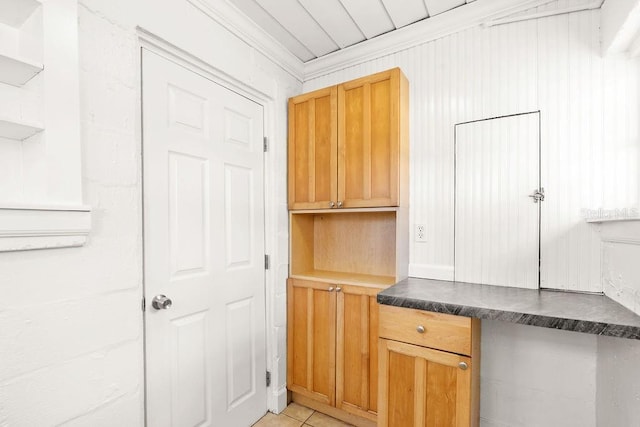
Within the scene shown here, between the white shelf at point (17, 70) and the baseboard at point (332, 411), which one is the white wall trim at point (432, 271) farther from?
the white shelf at point (17, 70)

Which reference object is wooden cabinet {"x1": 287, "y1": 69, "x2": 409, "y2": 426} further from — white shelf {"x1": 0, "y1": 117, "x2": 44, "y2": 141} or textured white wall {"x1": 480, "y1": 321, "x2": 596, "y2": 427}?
white shelf {"x1": 0, "y1": 117, "x2": 44, "y2": 141}

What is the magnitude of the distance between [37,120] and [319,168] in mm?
1421

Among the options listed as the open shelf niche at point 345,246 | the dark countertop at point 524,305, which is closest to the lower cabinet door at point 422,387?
the dark countertop at point 524,305

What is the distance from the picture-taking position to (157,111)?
1427 millimetres

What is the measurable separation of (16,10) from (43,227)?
701mm

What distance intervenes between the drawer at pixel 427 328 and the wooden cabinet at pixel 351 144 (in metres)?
0.64

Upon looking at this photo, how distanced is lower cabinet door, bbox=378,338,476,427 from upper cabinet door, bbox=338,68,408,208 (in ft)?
2.68

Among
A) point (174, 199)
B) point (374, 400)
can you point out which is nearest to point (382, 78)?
point (174, 199)

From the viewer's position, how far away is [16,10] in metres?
0.97

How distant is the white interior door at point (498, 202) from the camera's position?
1.64 meters

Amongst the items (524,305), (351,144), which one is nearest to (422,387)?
(524,305)

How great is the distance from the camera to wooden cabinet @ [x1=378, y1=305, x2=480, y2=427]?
134 centimetres

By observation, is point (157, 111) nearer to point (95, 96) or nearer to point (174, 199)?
point (95, 96)

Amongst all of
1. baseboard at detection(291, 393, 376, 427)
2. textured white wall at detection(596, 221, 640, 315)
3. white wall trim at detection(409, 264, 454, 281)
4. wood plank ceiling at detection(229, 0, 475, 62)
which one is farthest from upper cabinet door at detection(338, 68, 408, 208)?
baseboard at detection(291, 393, 376, 427)
